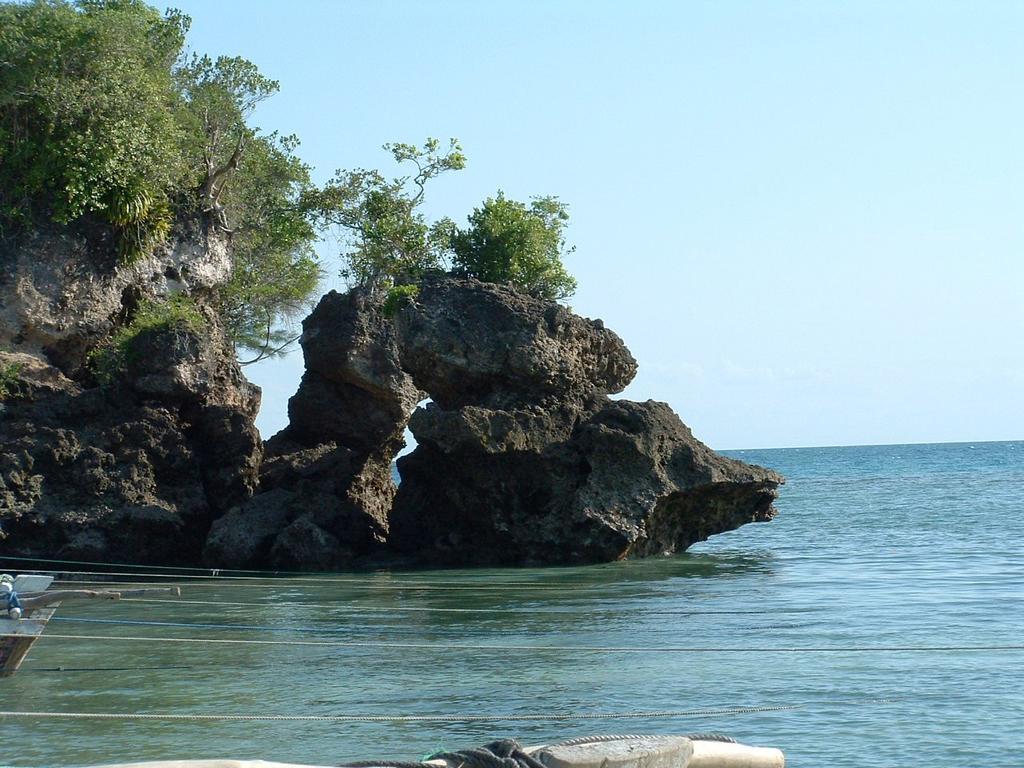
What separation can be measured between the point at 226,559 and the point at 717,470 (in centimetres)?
817

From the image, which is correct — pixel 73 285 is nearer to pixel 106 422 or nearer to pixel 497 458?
pixel 106 422

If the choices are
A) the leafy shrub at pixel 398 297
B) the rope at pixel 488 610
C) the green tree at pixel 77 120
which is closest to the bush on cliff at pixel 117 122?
the green tree at pixel 77 120

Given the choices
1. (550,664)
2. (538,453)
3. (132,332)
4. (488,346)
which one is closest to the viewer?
(550,664)

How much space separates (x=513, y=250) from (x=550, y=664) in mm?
12275

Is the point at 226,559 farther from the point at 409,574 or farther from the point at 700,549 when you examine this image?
the point at 700,549

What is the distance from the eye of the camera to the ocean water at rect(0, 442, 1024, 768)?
9.38 metres

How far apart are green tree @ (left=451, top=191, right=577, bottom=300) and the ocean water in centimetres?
554

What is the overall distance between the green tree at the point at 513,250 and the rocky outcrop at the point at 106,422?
4.83 meters

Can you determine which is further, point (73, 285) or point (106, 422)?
point (73, 285)

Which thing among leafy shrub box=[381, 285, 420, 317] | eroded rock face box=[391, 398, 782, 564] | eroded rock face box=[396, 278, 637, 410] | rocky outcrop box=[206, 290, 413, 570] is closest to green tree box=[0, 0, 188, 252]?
rocky outcrop box=[206, 290, 413, 570]

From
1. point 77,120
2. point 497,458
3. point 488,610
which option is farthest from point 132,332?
point 488,610

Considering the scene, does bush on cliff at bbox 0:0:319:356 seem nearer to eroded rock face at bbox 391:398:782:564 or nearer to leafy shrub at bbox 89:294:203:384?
leafy shrub at bbox 89:294:203:384

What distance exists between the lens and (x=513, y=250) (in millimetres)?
23359

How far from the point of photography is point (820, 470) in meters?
87.6
